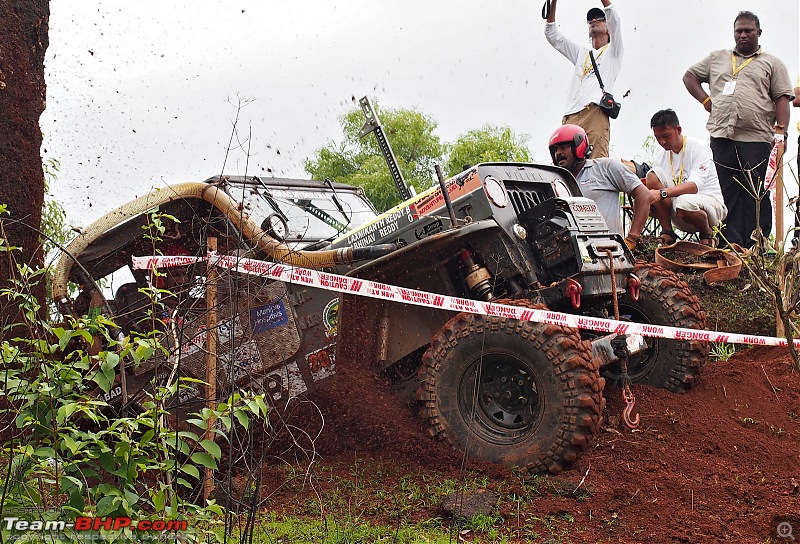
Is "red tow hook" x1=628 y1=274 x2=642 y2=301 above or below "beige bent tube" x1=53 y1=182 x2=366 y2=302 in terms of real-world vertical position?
below

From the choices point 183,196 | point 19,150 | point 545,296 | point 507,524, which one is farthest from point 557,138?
point 19,150

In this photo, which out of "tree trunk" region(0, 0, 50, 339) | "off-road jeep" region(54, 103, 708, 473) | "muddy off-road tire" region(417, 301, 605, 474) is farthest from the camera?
"tree trunk" region(0, 0, 50, 339)

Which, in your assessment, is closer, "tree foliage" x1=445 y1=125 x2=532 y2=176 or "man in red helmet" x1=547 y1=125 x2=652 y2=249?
"man in red helmet" x1=547 y1=125 x2=652 y2=249

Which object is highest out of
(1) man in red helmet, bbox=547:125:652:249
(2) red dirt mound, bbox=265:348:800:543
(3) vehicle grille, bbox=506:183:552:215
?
(3) vehicle grille, bbox=506:183:552:215

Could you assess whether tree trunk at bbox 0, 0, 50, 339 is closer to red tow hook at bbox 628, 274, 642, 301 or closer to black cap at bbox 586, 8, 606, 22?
red tow hook at bbox 628, 274, 642, 301

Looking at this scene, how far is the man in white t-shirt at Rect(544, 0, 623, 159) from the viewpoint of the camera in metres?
8.37

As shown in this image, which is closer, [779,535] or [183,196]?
[779,535]

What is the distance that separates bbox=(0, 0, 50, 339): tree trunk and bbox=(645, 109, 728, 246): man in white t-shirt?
5815 mm

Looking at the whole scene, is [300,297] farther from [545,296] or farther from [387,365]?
[545,296]

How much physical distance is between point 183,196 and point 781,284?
4.27 m

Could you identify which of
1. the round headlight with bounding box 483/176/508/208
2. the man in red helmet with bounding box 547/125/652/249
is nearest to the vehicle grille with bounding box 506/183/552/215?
the round headlight with bounding box 483/176/508/208

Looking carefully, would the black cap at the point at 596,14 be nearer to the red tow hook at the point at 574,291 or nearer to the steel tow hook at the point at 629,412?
the red tow hook at the point at 574,291

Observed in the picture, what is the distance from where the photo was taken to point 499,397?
17.1ft

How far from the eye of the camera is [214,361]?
434 cm
